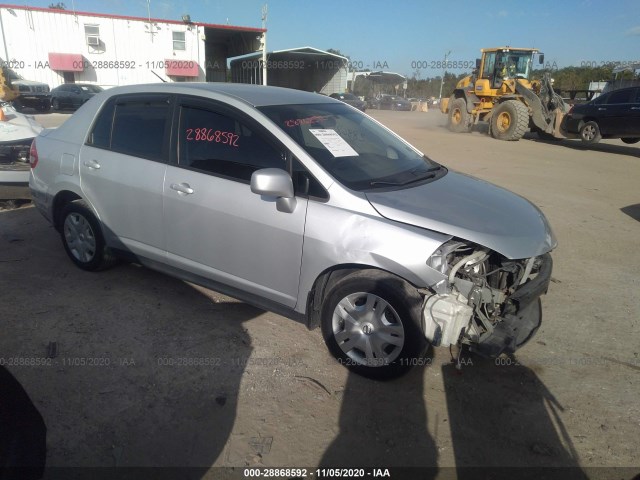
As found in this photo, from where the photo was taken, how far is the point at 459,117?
18.6m

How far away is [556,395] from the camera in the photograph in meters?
2.86

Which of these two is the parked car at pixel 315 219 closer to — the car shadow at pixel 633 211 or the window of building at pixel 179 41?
the car shadow at pixel 633 211

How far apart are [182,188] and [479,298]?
7.14ft

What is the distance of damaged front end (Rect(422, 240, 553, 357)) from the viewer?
2.55m

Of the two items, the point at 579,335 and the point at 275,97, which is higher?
the point at 275,97

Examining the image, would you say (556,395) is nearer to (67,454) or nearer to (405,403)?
(405,403)

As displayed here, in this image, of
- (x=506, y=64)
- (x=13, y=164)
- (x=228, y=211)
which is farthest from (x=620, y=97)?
(x=13, y=164)

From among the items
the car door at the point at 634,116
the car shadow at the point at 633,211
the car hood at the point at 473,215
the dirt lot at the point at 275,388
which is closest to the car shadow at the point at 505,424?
the dirt lot at the point at 275,388

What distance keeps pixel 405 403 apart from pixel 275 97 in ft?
7.92

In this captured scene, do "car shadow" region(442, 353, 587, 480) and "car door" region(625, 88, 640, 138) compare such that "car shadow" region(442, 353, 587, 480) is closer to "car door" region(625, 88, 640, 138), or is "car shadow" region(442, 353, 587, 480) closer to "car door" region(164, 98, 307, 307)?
"car door" region(164, 98, 307, 307)

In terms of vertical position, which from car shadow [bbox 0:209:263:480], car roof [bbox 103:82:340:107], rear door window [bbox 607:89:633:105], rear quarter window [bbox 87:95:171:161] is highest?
rear door window [bbox 607:89:633:105]

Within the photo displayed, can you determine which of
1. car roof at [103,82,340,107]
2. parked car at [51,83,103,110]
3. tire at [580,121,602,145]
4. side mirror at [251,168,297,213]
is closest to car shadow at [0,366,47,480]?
side mirror at [251,168,297,213]

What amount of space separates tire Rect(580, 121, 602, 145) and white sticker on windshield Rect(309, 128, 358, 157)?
44.5ft

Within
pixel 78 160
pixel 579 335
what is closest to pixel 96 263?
pixel 78 160
